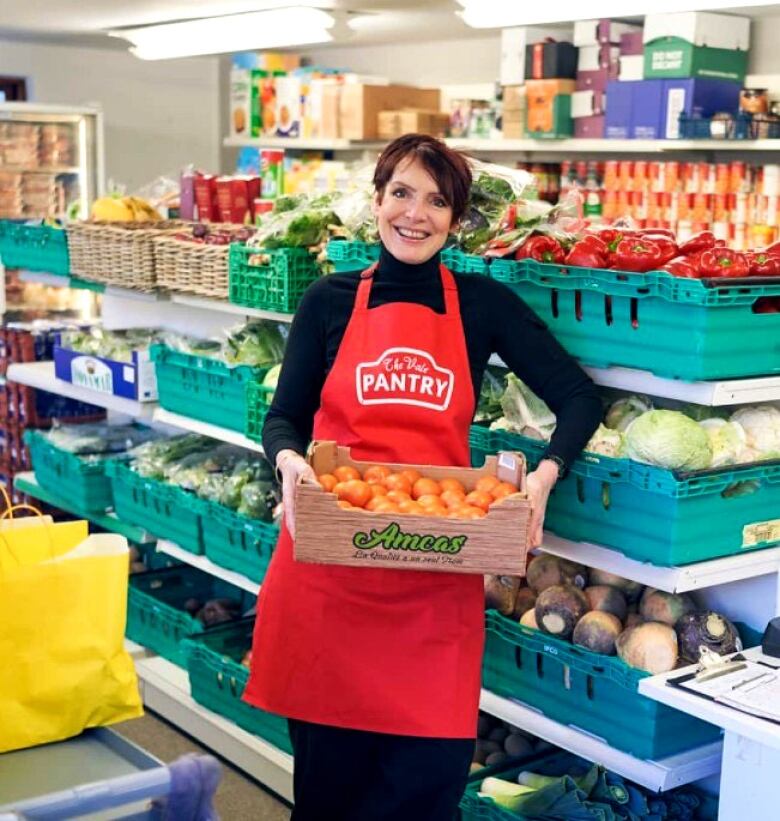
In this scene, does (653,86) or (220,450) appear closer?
(220,450)

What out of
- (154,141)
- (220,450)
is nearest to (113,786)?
(220,450)

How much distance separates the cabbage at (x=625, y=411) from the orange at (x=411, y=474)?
555 millimetres

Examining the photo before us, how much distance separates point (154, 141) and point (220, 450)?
5309mm

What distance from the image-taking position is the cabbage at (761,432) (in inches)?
113

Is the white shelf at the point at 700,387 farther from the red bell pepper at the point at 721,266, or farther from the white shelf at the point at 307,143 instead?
the white shelf at the point at 307,143

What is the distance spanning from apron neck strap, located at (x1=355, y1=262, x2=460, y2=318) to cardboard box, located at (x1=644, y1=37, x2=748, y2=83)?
11.8 feet

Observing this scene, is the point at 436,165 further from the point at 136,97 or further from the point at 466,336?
the point at 136,97

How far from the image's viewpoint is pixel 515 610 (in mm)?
3314

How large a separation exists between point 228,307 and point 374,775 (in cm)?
184

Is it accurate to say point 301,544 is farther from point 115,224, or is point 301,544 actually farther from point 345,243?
point 115,224

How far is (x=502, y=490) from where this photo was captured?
262 centimetres

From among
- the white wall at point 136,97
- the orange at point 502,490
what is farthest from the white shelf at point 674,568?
the white wall at point 136,97

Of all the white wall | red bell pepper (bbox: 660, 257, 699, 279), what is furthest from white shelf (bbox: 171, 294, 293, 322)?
the white wall

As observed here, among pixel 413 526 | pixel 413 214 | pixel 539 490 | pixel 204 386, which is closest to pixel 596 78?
pixel 204 386
